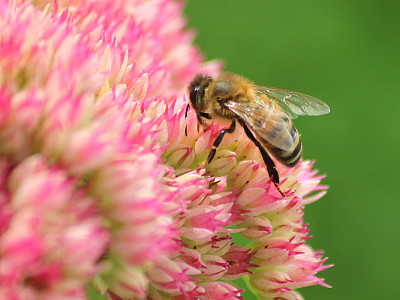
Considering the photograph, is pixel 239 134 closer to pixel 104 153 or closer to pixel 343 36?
pixel 104 153

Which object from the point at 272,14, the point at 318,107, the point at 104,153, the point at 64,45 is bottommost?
the point at 104,153

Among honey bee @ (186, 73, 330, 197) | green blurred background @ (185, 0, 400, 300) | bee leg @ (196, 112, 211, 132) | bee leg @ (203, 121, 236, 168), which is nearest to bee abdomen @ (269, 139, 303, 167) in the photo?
honey bee @ (186, 73, 330, 197)

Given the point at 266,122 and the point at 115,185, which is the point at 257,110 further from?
the point at 115,185

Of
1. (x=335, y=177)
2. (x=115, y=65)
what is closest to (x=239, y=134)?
(x=115, y=65)

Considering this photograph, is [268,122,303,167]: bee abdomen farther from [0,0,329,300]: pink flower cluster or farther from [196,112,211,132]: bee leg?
[196,112,211,132]: bee leg

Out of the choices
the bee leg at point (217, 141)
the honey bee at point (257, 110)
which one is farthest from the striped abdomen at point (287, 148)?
the bee leg at point (217, 141)

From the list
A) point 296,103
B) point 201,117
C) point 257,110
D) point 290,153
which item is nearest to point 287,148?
point 290,153

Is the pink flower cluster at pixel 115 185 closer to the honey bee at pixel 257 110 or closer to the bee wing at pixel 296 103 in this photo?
the honey bee at pixel 257 110

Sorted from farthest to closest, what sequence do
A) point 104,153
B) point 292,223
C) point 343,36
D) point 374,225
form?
point 343,36, point 374,225, point 292,223, point 104,153
